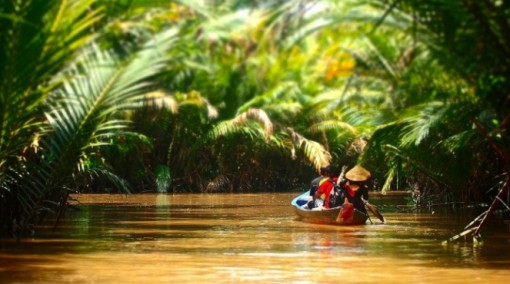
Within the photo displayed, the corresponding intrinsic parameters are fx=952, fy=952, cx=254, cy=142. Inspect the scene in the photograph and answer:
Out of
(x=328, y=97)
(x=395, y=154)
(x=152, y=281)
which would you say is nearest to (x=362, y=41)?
(x=395, y=154)

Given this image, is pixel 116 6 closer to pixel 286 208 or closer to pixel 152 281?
pixel 152 281

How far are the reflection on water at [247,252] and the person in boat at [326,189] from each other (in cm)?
63

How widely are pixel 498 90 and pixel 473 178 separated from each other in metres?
11.3

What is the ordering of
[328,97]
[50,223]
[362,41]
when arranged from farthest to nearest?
1. [328,97]
2. [50,223]
3. [362,41]

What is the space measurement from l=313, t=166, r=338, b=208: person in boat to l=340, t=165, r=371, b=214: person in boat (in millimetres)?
416

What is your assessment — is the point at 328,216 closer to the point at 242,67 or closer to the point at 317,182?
the point at 317,182

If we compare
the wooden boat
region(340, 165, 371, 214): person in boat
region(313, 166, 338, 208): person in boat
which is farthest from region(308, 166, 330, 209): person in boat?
region(340, 165, 371, 214): person in boat

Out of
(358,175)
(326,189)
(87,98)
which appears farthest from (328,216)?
(87,98)

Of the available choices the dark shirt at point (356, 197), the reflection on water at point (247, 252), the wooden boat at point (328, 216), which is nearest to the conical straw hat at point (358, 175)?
the dark shirt at point (356, 197)

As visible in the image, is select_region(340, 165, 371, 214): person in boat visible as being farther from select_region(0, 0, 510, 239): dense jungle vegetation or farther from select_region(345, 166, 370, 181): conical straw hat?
select_region(0, 0, 510, 239): dense jungle vegetation

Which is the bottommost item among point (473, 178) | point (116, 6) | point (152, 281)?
point (152, 281)

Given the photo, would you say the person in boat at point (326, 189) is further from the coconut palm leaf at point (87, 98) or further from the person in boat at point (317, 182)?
the coconut palm leaf at point (87, 98)

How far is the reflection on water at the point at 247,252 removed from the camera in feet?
31.1

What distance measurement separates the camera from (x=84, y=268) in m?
9.82
